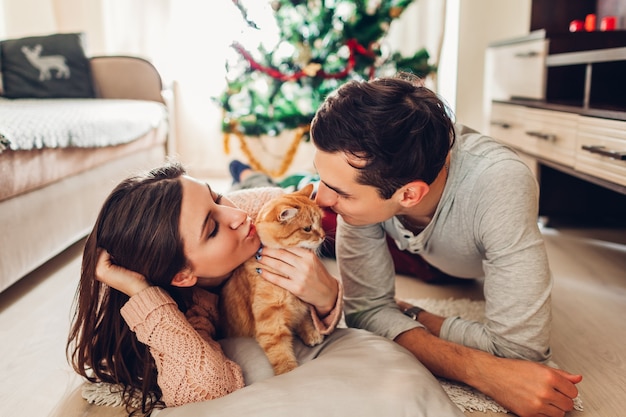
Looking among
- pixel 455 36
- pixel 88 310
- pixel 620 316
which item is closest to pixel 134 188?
pixel 88 310

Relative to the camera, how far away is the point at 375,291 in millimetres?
1403

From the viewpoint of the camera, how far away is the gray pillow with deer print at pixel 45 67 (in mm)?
3045

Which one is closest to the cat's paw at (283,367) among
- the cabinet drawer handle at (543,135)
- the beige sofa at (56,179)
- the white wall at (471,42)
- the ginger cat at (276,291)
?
the ginger cat at (276,291)

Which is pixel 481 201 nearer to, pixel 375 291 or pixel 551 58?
pixel 375 291

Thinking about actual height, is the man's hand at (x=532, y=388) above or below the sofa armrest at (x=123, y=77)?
below

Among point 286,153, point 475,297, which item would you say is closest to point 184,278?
point 475,297

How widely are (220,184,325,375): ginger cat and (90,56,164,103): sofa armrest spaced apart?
248 cm

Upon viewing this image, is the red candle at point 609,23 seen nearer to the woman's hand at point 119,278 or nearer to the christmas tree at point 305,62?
the christmas tree at point 305,62

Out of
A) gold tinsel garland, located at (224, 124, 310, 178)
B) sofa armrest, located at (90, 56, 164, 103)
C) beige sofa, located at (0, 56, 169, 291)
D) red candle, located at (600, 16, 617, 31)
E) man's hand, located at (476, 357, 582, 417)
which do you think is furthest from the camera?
sofa armrest, located at (90, 56, 164, 103)

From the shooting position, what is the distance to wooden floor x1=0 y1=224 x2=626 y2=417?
4.13 ft

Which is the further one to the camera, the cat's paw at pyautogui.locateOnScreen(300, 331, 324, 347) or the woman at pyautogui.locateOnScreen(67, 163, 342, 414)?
the cat's paw at pyautogui.locateOnScreen(300, 331, 324, 347)

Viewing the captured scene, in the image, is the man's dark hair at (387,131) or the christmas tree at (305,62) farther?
the christmas tree at (305,62)

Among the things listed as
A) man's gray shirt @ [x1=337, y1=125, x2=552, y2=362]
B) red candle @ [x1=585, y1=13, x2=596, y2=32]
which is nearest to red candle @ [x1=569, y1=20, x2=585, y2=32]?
red candle @ [x1=585, y1=13, x2=596, y2=32]

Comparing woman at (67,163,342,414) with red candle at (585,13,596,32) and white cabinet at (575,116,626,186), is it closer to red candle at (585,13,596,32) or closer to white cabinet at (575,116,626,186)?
white cabinet at (575,116,626,186)
